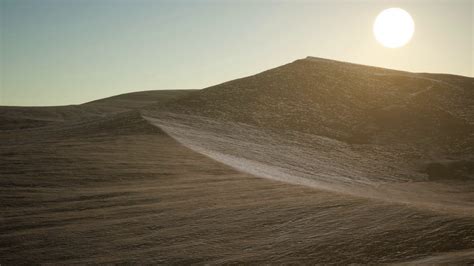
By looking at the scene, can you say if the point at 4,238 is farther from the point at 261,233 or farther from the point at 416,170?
the point at 416,170

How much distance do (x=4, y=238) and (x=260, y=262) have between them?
762cm

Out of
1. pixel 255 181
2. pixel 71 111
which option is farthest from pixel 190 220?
pixel 71 111

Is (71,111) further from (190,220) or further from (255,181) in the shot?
(190,220)

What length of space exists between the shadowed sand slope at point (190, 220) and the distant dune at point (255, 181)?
0.06m

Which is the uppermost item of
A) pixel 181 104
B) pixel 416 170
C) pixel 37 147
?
pixel 181 104

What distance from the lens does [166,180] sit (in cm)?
2155

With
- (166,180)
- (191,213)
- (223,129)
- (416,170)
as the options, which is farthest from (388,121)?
(191,213)

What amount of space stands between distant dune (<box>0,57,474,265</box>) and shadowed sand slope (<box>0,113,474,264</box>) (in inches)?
2.3

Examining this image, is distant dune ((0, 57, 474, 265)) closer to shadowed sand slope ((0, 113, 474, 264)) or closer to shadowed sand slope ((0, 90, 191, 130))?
shadowed sand slope ((0, 113, 474, 264))

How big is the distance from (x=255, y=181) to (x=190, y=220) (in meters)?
5.83

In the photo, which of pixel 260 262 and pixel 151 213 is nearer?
pixel 260 262

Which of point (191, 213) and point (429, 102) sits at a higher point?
point (429, 102)

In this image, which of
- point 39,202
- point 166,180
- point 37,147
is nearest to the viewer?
point 39,202

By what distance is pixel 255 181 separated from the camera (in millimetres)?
21156
